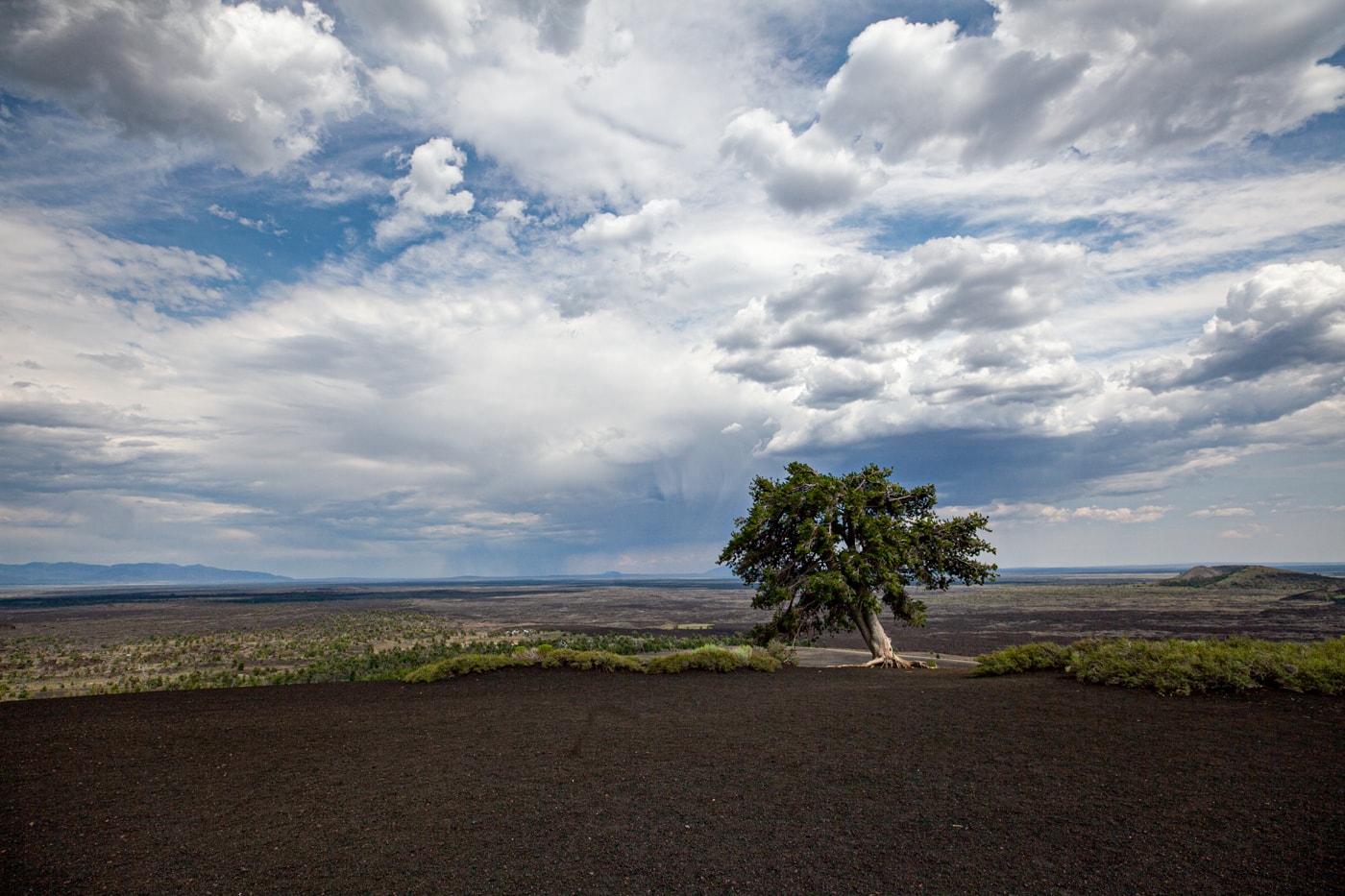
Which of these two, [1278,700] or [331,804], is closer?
[331,804]

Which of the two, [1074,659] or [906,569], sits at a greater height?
[906,569]

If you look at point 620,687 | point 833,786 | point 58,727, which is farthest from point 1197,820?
point 58,727

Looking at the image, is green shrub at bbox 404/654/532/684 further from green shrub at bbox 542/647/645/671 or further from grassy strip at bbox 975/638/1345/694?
grassy strip at bbox 975/638/1345/694

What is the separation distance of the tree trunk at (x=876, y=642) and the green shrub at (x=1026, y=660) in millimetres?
3663

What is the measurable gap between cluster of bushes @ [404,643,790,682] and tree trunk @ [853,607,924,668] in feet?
9.56

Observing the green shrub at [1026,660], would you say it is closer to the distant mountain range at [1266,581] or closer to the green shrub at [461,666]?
the green shrub at [461,666]

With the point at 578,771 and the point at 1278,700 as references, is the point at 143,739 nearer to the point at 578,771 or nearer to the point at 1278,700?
the point at 578,771

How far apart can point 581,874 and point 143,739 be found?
10.2 metres

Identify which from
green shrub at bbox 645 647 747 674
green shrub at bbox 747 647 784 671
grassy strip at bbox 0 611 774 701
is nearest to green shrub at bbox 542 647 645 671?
green shrub at bbox 645 647 747 674

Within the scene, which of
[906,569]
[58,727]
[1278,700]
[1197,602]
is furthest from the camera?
[1197,602]

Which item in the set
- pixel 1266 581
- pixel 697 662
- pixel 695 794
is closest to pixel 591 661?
pixel 697 662

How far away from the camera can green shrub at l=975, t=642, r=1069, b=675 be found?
51.2 ft

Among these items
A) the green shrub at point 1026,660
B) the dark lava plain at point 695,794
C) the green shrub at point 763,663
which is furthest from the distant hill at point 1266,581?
the dark lava plain at point 695,794

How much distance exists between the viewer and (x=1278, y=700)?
36.3ft
